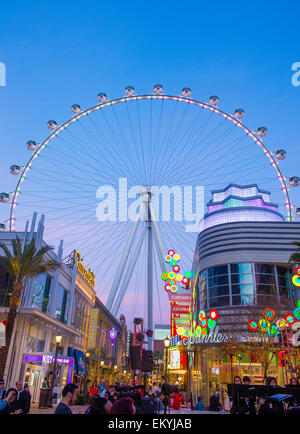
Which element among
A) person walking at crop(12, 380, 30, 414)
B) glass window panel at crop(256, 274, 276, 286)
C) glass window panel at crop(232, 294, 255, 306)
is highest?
glass window panel at crop(256, 274, 276, 286)

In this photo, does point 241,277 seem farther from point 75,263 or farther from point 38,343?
point 38,343

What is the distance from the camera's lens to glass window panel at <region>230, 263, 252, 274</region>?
125ft

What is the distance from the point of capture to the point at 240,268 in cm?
3850

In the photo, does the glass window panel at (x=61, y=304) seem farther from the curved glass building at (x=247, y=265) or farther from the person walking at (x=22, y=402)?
the person walking at (x=22, y=402)

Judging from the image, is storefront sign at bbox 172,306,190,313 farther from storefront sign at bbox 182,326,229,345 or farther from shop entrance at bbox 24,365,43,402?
shop entrance at bbox 24,365,43,402

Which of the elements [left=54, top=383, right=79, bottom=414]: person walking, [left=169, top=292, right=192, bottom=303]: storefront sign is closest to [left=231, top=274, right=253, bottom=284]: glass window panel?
[left=169, top=292, right=192, bottom=303]: storefront sign

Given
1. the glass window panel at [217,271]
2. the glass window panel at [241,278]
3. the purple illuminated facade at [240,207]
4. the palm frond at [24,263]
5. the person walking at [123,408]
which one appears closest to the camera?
the person walking at [123,408]

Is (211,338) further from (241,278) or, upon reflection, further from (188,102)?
(188,102)

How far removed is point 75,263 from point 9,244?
10071 mm

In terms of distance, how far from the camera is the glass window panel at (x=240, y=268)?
1506 inches

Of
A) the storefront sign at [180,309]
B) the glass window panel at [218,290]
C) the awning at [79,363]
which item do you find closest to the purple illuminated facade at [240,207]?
the glass window panel at [218,290]

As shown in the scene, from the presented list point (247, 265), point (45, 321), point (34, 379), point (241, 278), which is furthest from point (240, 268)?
point (34, 379)

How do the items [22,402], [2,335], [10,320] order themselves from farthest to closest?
[2,335] < [10,320] < [22,402]
